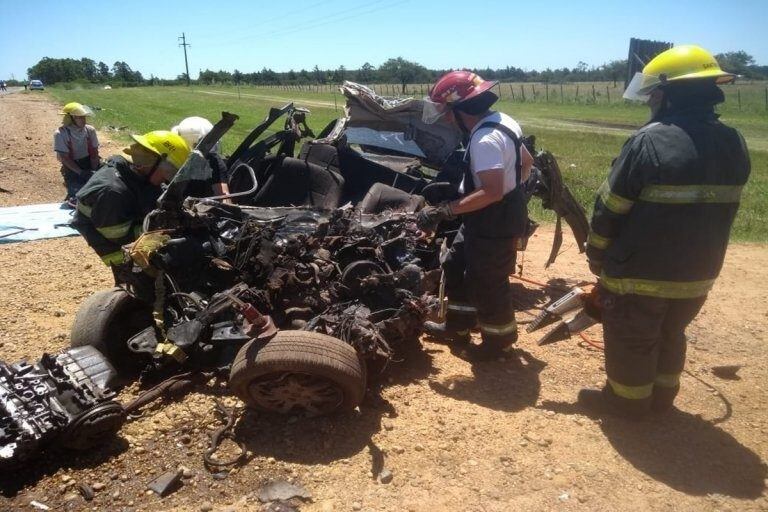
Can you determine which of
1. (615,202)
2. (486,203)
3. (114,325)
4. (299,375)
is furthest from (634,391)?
(114,325)

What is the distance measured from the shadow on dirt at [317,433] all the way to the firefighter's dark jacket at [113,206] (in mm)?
1686

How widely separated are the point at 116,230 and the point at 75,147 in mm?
4663

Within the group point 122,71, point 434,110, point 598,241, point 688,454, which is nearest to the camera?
point 688,454

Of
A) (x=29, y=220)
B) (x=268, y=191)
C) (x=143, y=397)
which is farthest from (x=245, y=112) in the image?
(x=143, y=397)

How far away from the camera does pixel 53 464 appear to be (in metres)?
2.90

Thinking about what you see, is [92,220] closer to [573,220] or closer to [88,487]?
[88,487]

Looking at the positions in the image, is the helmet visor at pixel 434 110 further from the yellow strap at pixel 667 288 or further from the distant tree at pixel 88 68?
the distant tree at pixel 88 68

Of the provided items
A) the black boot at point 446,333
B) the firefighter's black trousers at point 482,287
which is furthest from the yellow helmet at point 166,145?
the black boot at point 446,333

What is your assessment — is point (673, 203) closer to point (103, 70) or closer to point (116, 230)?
point (116, 230)

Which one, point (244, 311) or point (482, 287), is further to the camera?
point (482, 287)

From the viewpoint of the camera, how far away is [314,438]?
312 cm

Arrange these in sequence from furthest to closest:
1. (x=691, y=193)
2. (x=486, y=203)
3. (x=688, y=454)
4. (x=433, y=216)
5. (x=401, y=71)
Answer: (x=401, y=71) < (x=433, y=216) < (x=486, y=203) < (x=688, y=454) < (x=691, y=193)

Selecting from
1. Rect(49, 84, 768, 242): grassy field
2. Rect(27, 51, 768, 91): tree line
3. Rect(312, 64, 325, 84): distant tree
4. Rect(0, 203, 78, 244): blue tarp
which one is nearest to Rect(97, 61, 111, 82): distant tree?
Rect(27, 51, 768, 91): tree line

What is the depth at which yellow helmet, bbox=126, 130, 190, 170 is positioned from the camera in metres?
3.98
